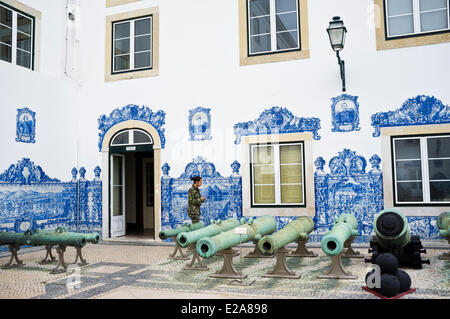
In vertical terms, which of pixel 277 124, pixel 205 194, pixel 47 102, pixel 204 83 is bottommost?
pixel 205 194

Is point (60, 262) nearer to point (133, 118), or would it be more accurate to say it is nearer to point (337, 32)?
point (133, 118)

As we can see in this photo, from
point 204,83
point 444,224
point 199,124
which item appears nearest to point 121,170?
point 199,124

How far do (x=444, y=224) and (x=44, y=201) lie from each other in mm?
8527

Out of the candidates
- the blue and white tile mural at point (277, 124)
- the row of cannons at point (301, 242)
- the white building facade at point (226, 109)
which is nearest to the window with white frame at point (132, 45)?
the white building facade at point (226, 109)

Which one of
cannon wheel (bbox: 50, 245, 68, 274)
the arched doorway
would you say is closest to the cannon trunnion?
cannon wheel (bbox: 50, 245, 68, 274)

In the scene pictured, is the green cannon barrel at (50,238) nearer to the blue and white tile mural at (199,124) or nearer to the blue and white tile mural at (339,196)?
the blue and white tile mural at (339,196)

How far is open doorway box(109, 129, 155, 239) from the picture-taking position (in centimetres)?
1110

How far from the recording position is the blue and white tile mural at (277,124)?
940cm

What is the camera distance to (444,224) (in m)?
7.51

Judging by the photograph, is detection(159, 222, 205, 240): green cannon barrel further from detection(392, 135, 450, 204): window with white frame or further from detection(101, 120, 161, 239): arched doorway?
detection(392, 135, 450, 204): window with white frame

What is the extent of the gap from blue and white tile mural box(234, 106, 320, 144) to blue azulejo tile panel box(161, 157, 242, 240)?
2.60 ft

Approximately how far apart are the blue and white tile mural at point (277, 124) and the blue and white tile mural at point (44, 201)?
13.2 feet

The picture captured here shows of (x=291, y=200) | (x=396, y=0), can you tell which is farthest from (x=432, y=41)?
(x=291, y=200)

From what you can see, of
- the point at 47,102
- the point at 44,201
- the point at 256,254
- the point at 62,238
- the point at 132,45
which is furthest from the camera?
the point at 132,45
